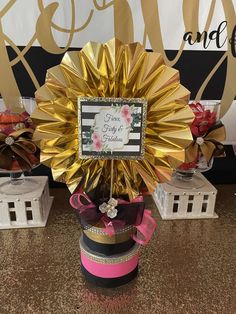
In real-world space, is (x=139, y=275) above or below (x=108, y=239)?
below

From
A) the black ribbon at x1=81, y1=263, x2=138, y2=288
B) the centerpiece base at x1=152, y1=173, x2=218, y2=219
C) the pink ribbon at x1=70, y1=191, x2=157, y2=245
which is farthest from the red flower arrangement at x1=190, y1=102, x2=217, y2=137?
the black ribbon at x1=81, y1=263, x2=138, y2=288

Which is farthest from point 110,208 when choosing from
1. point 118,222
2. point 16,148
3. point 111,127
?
point 16,148

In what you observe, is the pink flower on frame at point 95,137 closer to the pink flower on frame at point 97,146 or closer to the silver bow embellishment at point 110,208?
the pink flower on frame at point 97,146

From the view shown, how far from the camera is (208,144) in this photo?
0.81m

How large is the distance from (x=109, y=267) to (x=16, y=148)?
0.35 meters

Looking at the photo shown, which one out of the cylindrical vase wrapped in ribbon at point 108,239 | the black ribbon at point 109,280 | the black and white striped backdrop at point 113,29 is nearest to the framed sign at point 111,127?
the cylindrical vase wrapped in ribbon at point 108,239

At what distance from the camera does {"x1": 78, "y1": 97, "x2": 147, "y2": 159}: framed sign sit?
0.53 metres

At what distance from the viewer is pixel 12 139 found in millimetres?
756

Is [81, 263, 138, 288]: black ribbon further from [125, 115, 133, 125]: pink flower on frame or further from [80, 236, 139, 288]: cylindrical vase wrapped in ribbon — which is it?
[125, 115, 133, 125]: pink flower on frame

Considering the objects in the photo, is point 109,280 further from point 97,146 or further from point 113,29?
point 113,29

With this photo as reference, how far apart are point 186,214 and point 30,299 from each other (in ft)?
1.53

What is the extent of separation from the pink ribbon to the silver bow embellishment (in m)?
0.01

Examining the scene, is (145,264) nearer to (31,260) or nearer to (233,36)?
(31,260)

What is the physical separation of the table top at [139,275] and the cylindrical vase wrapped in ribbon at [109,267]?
0.02 m
